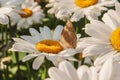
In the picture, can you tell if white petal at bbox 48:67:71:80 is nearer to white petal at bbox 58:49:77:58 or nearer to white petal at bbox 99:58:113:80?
white petal at bbox 99:58:113:80

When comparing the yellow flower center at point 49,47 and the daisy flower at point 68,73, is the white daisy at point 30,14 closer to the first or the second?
the yellow flower center at point 49,47

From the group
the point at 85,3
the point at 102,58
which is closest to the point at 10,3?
the point at 85,3

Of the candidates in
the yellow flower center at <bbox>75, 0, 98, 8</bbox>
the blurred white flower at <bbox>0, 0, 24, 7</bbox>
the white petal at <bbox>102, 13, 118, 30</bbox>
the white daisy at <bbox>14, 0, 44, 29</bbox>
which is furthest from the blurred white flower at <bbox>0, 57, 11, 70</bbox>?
the white petal at <bbox>102, 13, 118, 30</bbox>

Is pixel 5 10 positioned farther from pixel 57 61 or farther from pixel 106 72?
pixel 106 72

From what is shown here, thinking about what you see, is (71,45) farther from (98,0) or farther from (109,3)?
(98,0)

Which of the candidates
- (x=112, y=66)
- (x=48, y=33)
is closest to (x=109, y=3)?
(x=48, y=33)

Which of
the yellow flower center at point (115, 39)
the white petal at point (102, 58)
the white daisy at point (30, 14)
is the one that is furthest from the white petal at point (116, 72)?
the white daisy at point (30, 14)
